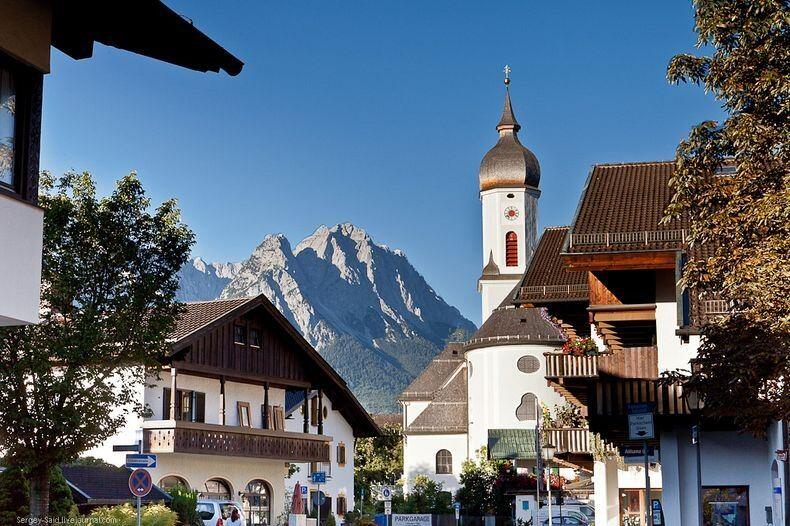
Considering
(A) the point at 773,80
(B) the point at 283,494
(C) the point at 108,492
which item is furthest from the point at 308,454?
(A) the point at 773,80

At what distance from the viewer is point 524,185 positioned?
10625cm

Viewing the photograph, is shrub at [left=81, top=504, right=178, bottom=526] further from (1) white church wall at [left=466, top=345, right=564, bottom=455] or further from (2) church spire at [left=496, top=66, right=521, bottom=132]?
(2) church spire at [left=496, top=66, right=521, bottom=132]

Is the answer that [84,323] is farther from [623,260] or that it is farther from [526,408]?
[526,408]

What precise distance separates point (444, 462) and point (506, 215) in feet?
79.4

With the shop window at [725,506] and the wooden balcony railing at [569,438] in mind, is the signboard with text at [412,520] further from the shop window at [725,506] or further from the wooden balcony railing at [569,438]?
the shop window at [725,506]

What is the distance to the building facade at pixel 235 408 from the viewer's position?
40594 mm

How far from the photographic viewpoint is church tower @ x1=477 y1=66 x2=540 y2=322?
339 feet

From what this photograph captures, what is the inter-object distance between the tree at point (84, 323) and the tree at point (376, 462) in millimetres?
65784

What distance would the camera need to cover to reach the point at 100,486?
3394 centimetres

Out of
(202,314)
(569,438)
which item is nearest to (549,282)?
(569,438)

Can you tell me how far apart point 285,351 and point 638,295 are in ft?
70.8

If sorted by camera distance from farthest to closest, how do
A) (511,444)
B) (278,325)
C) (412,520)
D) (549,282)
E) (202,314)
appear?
(511,444)
(412,520)
(278,325)
(202,314)
(549,282)

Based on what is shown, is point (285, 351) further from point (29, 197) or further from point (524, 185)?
point (524, 185)

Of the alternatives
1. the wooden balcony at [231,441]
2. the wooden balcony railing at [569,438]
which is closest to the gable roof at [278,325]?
the wooden balcony at [231,441]
